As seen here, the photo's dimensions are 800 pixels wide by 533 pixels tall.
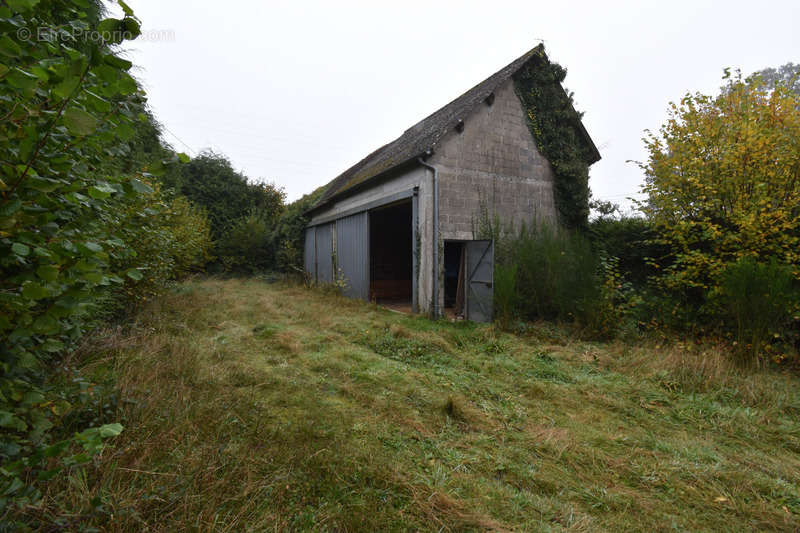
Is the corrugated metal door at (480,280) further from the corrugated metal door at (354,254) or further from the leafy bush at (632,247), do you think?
the corrugated metal door at (354,254)

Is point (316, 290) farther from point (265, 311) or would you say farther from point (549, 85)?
point (549, 85)

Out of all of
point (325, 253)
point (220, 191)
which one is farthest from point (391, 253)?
point (220, 191)

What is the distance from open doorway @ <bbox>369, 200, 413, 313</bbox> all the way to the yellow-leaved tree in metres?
8.16

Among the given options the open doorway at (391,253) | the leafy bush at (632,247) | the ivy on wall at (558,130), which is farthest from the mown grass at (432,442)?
the open doorway at (391,253)

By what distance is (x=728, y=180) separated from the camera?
498cm

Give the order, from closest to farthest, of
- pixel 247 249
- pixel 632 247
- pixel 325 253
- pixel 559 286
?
pixel 559 286, pixel 632 247, pixel 325 253, pixel 247 249

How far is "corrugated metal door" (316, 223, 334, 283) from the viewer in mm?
11959

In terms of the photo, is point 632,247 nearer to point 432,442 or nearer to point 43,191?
point 432,442

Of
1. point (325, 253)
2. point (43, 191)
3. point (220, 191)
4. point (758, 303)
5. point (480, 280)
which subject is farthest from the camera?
point (220, 191)

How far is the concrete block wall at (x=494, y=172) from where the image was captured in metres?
7.64

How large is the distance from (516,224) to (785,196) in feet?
14.7

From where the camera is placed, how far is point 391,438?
249cm

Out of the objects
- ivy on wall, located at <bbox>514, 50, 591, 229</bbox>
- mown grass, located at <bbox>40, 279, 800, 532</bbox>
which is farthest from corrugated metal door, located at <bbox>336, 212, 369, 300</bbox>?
ivy on wall, located at <bbox>514, 50, 591, 229</bbox>

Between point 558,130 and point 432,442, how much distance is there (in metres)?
8.99
